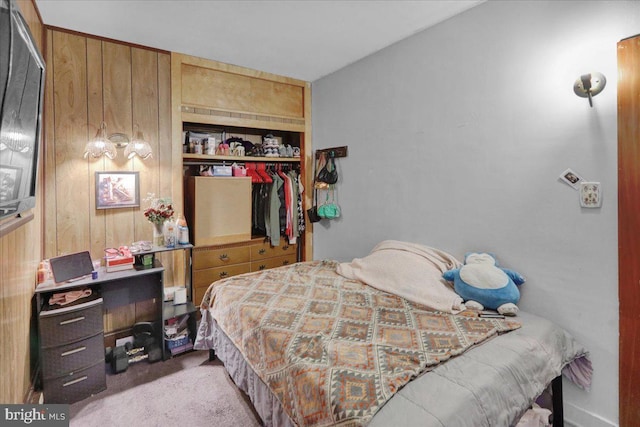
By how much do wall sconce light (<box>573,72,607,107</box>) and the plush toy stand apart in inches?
42.0

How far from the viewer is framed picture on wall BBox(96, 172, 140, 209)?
2.70 m

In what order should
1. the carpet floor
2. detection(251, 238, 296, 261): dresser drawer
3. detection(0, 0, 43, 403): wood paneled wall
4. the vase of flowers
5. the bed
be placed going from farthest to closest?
1. detection(251, 238, 296, 261): dresser drawer
2. the vase of flowers
3. the carpet floor
4. detection(0, 0, 43, 403): wood paneled wall
5. the bed

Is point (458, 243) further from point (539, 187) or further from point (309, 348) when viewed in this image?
point (309, 348)

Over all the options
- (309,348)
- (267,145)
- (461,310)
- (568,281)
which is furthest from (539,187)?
(267,145)

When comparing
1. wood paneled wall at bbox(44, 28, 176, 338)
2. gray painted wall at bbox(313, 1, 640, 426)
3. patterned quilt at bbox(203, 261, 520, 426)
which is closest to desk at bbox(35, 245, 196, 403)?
wood paneled wall at bbox(44, 28, 176, 338)

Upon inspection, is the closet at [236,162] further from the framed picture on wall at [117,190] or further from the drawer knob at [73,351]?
the drawer knob at [73,351]

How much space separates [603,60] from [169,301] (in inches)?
139

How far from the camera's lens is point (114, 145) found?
2.70 metres

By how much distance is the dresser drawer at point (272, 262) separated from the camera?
11.8ft

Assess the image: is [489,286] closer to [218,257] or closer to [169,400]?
[169,400]

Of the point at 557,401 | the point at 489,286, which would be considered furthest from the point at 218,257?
the point at 557,401

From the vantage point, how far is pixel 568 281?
6.15 feet

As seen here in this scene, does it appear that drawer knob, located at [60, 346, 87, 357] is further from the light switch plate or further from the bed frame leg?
the light switch plate

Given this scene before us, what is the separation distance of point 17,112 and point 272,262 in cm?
280
